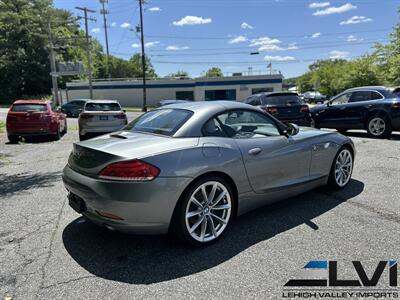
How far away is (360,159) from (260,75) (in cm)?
3988

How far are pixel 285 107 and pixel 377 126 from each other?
2908 millimetres

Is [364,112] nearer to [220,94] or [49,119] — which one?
A: [49,119]

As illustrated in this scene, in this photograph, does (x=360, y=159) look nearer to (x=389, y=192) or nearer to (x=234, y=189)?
(x=389, y=192)

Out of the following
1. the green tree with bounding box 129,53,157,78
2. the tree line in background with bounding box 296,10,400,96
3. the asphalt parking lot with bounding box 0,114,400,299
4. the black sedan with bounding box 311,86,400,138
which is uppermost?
the green tree with bounding box 129,53,157,78

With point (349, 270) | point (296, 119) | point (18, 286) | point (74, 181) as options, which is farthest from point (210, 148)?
point (296, 119)

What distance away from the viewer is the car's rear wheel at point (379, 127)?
409 inches

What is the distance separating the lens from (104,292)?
9.10 feet

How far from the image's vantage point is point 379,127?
34.8 ft

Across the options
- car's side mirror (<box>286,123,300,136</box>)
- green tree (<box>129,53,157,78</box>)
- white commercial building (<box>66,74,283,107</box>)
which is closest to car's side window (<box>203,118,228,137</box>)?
car's side mirror (<box>286,123,300,136</box>)

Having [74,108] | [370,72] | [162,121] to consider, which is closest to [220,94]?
[370,72]

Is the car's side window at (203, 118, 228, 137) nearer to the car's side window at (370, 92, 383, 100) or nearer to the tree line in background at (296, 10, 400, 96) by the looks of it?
the car's side window at (370, 92, 383, 100)

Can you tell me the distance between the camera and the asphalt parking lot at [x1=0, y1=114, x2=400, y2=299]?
112 inches

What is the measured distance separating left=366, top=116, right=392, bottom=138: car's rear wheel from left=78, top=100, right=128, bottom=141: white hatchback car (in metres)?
8.25

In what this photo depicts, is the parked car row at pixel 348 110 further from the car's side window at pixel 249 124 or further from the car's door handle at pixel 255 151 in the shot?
the car's door handle at pixel 255 151
